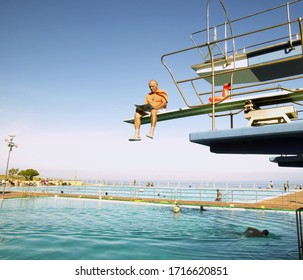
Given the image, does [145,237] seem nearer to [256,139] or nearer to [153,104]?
[153,104]

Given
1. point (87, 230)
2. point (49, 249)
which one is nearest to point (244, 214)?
point (87, 230)

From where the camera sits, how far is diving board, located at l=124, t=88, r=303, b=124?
3.20 metres

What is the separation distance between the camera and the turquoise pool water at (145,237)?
22.7 feet

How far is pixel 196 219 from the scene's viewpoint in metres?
12.7

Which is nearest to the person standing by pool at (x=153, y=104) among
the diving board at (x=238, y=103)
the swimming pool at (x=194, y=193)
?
the diving board at (x=238, y=103)

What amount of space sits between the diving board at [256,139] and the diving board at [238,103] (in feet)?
1.72

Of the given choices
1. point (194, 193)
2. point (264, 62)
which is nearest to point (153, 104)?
point (264, 62)

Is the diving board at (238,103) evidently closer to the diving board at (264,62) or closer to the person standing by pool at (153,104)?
the person standing by pool at (153,104)

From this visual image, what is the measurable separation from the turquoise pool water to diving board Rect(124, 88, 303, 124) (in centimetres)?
438

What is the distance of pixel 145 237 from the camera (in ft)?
29.7

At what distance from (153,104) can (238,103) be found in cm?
179

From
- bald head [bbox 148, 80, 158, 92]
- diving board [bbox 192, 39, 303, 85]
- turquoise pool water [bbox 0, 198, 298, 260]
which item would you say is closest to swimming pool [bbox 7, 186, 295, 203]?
turquoise pool water [bbox 0, 198, 298, 260]

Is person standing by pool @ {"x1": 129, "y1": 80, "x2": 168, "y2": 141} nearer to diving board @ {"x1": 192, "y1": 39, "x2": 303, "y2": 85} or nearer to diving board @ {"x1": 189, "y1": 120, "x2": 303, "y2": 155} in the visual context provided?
diving board @ {"x1": 192, "y1": 39, "x2": 303, "y2": 85}
